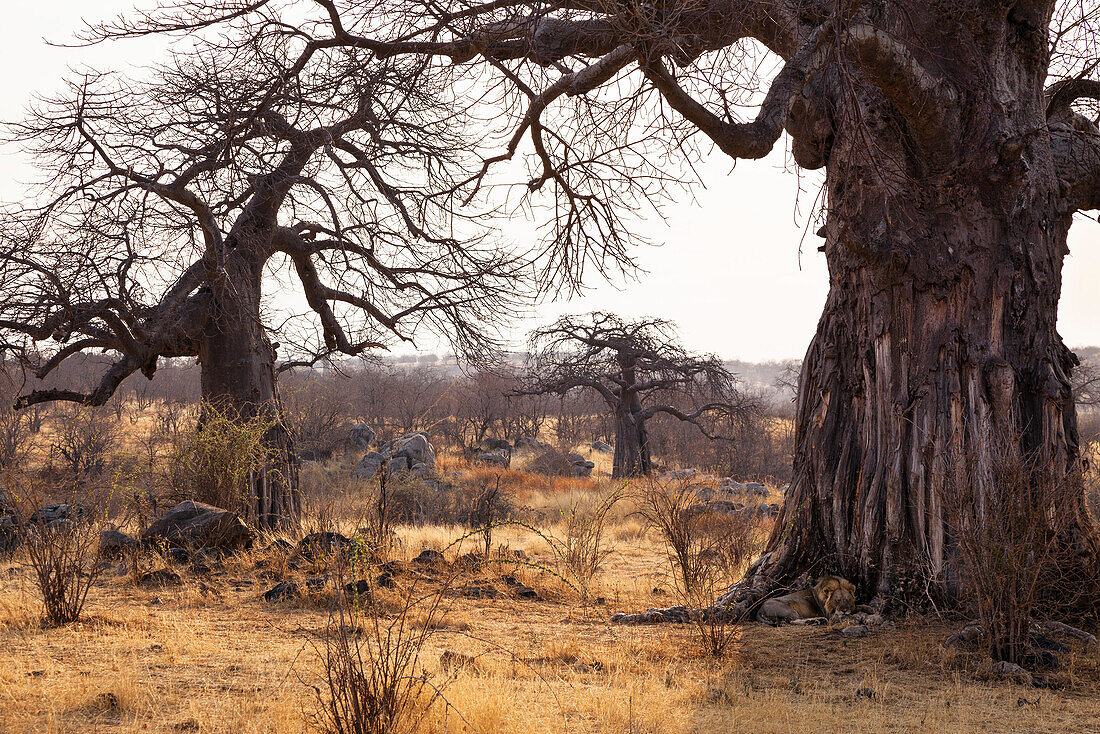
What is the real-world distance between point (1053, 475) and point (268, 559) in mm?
6855

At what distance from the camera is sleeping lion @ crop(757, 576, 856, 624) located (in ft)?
19.3

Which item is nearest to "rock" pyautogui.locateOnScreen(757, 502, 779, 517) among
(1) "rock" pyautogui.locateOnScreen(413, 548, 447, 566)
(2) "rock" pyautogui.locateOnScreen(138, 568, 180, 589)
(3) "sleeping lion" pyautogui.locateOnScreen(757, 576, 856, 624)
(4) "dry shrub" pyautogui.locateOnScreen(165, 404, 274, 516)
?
(1) "rock" pyautogui.locateOnScreen(413, 548, 447, 566)

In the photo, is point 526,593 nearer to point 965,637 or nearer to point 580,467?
point 965,637

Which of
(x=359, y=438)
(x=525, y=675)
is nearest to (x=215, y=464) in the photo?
(x=525, y=675)

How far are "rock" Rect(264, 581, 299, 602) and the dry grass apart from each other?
4.5 inches

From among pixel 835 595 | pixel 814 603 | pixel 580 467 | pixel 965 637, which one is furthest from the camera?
pixel 580 467

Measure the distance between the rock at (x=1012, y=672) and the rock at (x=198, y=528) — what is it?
7034 millimetres

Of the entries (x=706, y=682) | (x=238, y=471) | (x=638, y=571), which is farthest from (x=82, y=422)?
(x=706, y=682)

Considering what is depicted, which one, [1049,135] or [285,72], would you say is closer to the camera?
[285,72]

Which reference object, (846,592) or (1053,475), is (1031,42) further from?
(846,592)

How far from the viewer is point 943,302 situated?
5.93m

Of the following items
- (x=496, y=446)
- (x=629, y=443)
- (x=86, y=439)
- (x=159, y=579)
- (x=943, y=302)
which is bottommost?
(x=159, y=579)

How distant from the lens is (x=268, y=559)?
317 inches

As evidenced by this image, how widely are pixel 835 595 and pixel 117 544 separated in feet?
22.2
